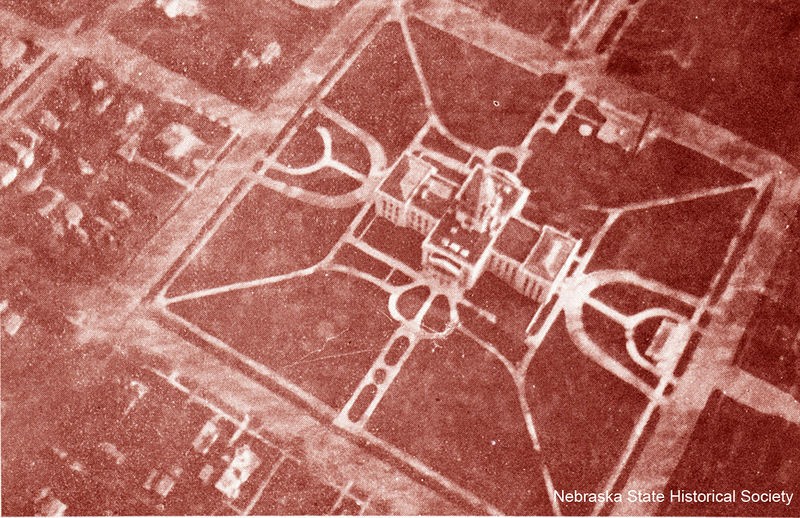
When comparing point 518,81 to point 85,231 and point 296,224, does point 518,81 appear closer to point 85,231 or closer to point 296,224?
point 296,224

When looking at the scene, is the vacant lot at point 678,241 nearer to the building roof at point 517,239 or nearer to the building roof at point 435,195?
the building roof at point 517,239

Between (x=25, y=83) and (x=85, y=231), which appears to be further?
(x=25, y=83)

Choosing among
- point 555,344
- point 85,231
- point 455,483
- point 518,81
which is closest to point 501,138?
point 518,81

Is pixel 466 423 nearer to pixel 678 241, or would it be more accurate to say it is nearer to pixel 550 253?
pixel 550 253


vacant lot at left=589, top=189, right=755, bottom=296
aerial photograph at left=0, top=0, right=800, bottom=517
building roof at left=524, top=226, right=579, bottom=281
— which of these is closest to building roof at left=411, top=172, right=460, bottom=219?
aerial photograph at left=0, top=0, right=800, bottom=517

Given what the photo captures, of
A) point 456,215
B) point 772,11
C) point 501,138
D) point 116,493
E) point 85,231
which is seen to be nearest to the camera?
point 116,493

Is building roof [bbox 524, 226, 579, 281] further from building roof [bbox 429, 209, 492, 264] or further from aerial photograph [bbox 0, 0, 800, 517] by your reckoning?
building roof [bbox 429, 209, 492, 264]
